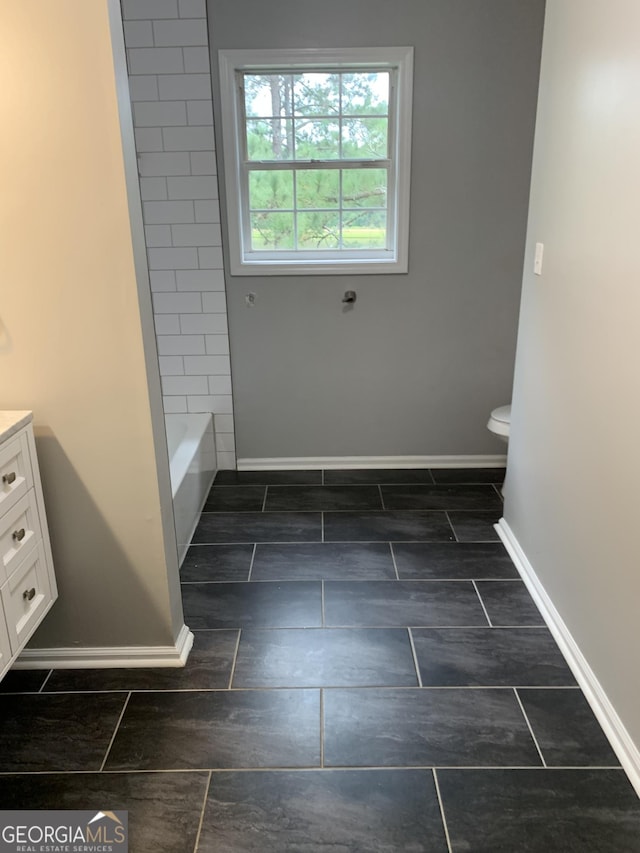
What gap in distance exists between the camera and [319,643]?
2.26 meters

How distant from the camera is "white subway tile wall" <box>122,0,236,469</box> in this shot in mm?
3092

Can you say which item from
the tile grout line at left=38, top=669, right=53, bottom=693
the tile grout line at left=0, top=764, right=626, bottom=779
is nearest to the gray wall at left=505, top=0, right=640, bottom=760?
the tile grout line at left=0, top=764, right=626, bottom=779

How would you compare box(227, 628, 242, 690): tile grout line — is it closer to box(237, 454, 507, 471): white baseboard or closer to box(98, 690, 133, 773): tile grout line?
box(98, 690, 133, 773): tile grout line

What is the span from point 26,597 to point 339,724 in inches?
38.2

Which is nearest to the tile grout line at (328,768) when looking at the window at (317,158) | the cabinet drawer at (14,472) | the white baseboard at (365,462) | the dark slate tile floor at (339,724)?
the dark slate tile floor at (339,724)

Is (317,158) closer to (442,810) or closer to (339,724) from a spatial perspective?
(339,724)

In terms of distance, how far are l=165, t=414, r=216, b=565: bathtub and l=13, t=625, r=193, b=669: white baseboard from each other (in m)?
0.56

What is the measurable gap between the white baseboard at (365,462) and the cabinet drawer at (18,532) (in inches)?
72.6

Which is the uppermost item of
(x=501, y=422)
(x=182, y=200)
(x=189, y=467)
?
(x=182, y=200)

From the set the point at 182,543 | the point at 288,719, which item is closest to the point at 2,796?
the point at 288,719

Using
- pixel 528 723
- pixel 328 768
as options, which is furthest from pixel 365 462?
pixel 328 768

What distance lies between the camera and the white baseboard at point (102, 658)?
2.18m

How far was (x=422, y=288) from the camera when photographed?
3424mm

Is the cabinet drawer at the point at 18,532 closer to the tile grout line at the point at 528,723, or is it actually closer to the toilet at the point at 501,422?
the tile grout line at the point at 528,723
